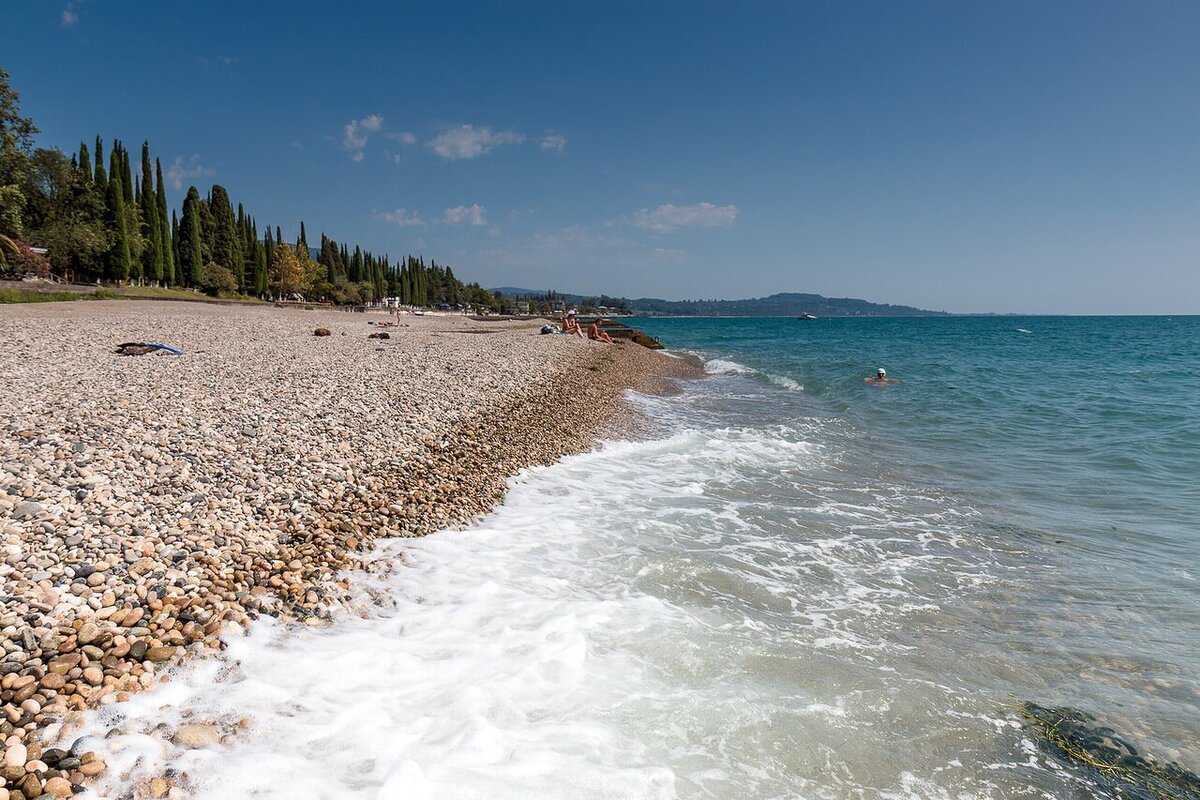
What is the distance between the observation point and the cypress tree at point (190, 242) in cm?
5466

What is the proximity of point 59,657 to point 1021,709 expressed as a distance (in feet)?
21.2

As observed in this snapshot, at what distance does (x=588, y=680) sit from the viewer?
179 inches

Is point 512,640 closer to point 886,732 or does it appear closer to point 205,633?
point 205,633

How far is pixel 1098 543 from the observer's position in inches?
309

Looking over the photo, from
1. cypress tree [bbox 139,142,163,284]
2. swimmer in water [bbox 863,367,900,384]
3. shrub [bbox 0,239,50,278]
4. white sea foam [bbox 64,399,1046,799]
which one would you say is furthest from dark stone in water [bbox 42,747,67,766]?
cypress tree [bbox 139,142,163,284]

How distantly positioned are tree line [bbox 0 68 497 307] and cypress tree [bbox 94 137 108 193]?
74mm

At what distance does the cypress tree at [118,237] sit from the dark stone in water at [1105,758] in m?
57.0

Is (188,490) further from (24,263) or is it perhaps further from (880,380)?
(24,263)

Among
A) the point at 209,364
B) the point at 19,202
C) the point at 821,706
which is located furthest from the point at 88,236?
the point at 821,706

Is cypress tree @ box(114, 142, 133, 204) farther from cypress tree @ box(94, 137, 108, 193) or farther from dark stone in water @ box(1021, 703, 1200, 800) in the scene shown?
dark stone in water @ box(1021, 703, 1200, 800)

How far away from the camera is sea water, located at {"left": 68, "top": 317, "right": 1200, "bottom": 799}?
3.57m

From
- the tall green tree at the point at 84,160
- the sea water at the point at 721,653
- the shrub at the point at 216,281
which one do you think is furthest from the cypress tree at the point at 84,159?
the sea water at the point at 721,653

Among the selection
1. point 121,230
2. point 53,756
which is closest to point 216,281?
point 121,230

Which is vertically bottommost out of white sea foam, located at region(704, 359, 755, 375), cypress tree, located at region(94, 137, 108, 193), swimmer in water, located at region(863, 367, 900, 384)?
white sea foam, located at region(704, 359, 755, 375)
